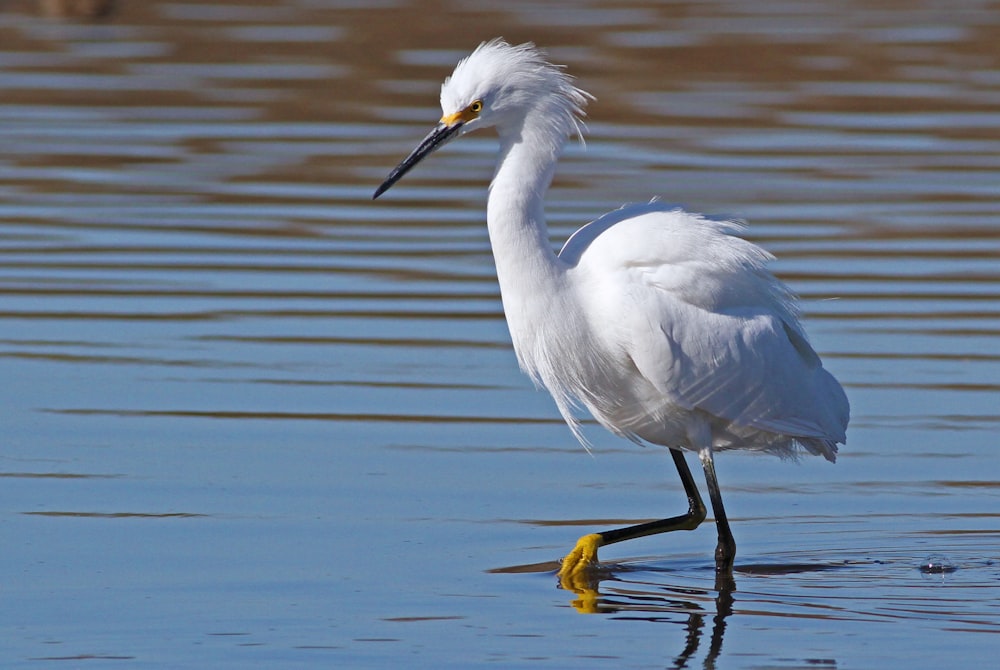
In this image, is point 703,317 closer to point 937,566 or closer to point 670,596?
point 670,596

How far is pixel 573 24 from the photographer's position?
79.0 feet

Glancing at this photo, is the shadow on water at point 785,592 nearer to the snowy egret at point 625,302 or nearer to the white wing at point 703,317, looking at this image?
the snowy egret at point 625,302

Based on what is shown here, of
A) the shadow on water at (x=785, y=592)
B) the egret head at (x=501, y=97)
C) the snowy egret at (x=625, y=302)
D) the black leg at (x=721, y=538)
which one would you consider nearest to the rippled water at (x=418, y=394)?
the shadow on water at (x=785, y=592)

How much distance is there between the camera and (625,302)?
7.30m

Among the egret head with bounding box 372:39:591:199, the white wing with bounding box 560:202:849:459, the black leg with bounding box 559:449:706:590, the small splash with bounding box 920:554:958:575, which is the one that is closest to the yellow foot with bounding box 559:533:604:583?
the black leg with bounding box 559:449:706:590

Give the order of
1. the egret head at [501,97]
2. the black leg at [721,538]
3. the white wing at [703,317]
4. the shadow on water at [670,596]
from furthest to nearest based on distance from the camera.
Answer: the black leg at [721,538] < the egret head at [501,97] < the white wing at [703,317] < the shadow on water at [670,596]

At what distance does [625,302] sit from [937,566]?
1.47 m

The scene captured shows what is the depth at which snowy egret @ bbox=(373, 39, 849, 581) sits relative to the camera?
7.37 metres

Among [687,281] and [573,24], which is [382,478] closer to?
[687,281]

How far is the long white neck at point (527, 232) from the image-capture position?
7.37m

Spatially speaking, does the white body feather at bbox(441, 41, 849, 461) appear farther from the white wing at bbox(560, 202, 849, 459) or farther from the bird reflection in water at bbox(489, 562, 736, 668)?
the bird reflection in water at bbox(489, 562, 736, 668)

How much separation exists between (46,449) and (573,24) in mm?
16052

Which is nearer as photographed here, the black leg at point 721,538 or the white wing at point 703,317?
the white wing at point 703,317

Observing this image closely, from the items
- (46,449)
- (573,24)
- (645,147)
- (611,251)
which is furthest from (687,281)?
(573,24)
